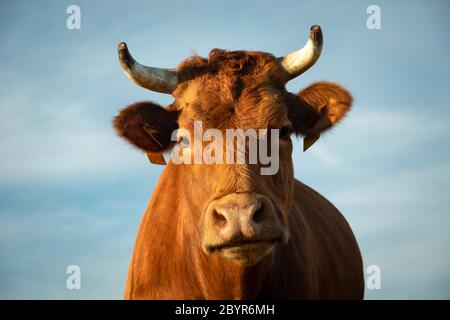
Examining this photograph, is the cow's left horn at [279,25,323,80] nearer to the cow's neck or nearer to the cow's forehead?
the cow's forehead

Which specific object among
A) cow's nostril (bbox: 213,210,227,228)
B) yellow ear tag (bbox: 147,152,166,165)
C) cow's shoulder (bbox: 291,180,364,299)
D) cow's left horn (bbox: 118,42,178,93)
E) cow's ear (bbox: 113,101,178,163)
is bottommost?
cow's shoulder (bbox: 291,180,364,299)

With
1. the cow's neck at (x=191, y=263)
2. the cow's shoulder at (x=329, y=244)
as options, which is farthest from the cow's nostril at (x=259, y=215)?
the cow's shoulder at (x=329, y=244)

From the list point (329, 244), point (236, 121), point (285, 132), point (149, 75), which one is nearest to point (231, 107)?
point (236, 121)

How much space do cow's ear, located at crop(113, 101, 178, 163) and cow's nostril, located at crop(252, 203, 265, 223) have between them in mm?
1938

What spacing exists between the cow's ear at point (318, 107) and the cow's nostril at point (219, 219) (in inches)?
77.7

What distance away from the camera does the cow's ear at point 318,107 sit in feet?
24.4

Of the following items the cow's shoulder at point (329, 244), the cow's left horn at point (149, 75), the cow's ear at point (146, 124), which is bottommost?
the cow's shoulder at point (329, 244)

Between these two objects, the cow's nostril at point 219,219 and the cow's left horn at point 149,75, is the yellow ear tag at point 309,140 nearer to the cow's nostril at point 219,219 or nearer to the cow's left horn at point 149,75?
the cow's left horn at point 149,75

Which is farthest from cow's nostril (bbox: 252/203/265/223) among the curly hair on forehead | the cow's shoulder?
the cow's shoulder

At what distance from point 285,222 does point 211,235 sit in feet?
2.22

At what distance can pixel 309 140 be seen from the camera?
757 centimetres

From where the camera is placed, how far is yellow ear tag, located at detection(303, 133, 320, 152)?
752cm

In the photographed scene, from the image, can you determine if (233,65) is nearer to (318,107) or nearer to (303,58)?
(303,58)
